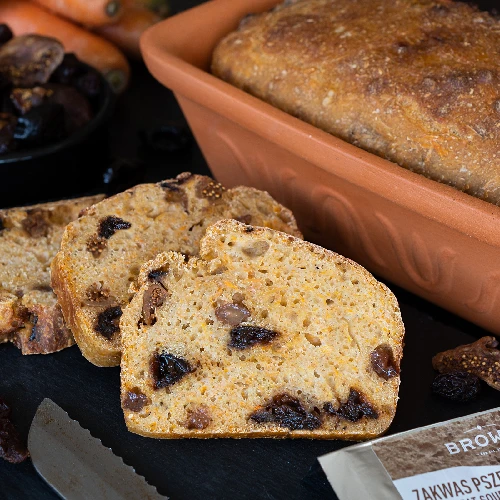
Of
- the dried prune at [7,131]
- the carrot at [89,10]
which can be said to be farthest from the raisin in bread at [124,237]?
the carrot at [89,10]

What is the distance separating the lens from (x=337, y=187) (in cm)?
210

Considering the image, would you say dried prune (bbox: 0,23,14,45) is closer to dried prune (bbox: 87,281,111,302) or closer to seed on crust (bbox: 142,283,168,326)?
dried prune (bbox: 87,281,111,302)

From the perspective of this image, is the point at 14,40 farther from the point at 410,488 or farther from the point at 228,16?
the point at 410,488

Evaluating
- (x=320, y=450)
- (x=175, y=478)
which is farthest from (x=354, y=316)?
(x=175, y=478)

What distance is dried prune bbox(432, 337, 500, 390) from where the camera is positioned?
1.94 meters

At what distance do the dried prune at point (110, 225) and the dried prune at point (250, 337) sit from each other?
20.7 inches

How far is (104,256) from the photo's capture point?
2.06m

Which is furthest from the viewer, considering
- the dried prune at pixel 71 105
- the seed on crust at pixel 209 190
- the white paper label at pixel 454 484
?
the dried prune at pixel 71 105

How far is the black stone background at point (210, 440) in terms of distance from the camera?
1730mm

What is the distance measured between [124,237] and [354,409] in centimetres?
85

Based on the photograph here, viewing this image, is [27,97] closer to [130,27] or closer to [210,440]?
[130,27]

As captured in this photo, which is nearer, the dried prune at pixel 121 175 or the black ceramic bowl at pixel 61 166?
the black ceramic bowl at pixel 61 166

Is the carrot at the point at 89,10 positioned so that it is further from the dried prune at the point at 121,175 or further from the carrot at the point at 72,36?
the dried prune at the point at 121,175

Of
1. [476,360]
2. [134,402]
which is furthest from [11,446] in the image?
[476,360]
